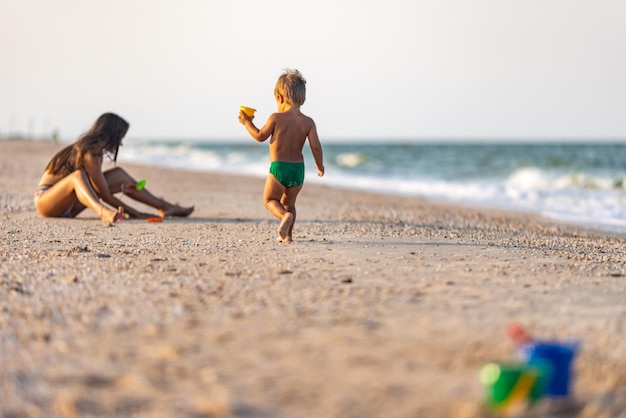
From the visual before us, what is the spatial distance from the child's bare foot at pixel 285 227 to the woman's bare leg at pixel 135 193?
2855mm

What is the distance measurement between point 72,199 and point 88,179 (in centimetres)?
41

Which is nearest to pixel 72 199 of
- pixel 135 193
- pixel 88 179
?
pixel 88 179

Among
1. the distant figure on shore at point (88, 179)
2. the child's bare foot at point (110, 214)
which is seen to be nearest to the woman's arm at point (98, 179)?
the distant figure on shore at point (88, 179)

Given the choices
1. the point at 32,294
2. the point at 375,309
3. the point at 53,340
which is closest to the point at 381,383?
the point at 375,309

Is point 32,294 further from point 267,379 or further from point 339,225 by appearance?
point 339,225

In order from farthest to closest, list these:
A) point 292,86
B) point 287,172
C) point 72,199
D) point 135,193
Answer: point 135,193 < point 72,199 < point 287,172 < point 292,86

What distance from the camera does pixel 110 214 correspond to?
7.94m

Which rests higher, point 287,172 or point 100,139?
point 100,139

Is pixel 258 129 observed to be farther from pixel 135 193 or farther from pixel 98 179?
pixel 135 193

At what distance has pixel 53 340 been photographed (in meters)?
3.41

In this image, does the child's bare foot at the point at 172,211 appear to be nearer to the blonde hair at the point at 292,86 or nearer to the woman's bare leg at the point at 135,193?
the woman's bare leg at the point at 135,193

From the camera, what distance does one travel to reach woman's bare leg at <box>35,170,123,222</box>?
803cm

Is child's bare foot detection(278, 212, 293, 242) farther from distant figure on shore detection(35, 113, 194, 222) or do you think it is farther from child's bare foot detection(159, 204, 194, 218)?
child's bare foot detection(159, 204, 194, 218)

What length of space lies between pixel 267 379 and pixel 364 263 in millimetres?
2573
